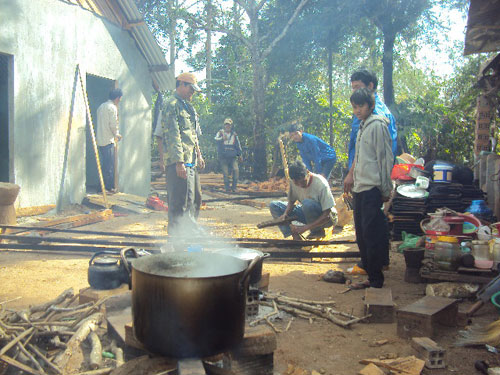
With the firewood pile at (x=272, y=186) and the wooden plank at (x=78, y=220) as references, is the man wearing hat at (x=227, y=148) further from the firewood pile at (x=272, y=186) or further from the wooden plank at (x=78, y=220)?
the wooden plank at (x=78, y=220)

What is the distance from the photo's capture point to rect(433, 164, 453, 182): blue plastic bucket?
768cm

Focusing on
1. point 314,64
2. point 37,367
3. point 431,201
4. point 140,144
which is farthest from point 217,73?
point 37,367

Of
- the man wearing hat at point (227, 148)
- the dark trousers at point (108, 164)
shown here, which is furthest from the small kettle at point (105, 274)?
the man wearing hat at point (227, 148)

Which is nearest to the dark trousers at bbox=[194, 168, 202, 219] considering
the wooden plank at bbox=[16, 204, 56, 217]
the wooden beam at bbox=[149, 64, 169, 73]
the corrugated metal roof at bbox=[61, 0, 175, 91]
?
the wooden plank at bbox=[16, 204, 56, 217]

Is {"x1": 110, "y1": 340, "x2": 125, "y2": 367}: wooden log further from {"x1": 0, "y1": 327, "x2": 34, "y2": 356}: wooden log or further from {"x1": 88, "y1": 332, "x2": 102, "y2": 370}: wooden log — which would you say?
{"x1": 0, "y1": 327, "x2": 34, "y2": 356}: wooden log

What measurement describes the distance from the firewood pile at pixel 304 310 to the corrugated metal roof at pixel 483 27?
3.63 meters

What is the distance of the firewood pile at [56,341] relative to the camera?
2799mm

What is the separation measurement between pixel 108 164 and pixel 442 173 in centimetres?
714

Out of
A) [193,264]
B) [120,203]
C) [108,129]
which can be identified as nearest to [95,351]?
[193,264]

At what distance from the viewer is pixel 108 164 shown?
34.7ft

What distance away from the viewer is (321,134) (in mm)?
18438

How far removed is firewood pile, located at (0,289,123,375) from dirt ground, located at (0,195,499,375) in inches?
25.7

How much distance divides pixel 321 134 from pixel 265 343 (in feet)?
53.5

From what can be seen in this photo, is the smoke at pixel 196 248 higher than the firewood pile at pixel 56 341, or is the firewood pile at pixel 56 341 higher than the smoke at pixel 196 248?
the smoke at pixel 196 248
